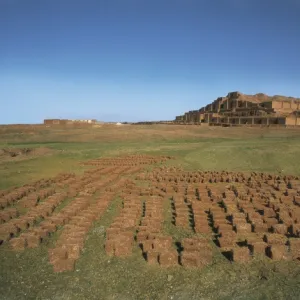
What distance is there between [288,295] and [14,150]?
747 inches

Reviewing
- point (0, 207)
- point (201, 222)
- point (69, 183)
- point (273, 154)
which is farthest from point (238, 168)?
point (0, 207)

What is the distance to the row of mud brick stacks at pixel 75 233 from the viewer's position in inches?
235

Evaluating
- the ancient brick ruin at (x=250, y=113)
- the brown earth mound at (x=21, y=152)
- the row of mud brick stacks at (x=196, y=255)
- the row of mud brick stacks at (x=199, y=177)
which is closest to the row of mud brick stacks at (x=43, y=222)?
the row of mud brick stacks at (x=196, y=255)

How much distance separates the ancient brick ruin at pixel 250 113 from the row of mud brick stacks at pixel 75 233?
2916 centimetres

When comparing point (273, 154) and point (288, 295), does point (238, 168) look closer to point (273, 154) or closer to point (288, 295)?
point (273, 154)

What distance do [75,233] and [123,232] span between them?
100 centimetres

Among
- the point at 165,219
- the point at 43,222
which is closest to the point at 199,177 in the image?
the point at 165,219

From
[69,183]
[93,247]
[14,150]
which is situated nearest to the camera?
[93,247]

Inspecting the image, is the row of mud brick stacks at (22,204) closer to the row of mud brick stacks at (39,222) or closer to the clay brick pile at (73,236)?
the row of mud brick stacks at (39,222)

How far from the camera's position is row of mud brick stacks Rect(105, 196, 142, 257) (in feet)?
21.3

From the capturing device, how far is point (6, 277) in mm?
5719

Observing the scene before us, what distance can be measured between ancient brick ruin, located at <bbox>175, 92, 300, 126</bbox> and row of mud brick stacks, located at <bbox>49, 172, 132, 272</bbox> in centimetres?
2916

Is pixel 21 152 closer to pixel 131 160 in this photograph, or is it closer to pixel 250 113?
pixel 131 160

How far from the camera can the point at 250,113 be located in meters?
46.4
